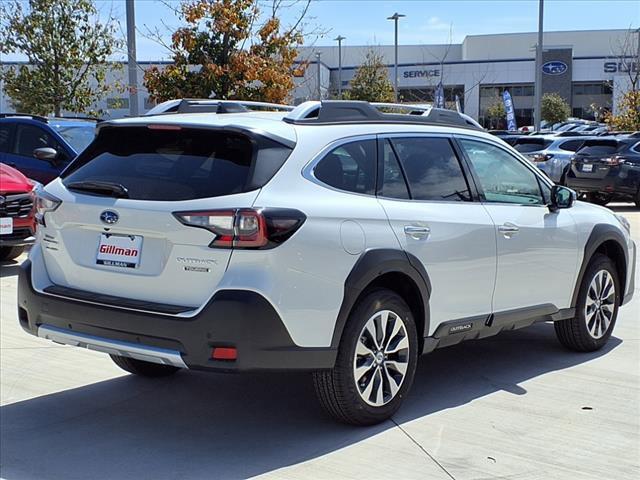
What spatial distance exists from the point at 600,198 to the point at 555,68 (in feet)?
196

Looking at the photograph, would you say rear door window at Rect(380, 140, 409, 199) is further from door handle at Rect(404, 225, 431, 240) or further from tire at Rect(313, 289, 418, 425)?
tire at Rect(313, 289, 418, 425)

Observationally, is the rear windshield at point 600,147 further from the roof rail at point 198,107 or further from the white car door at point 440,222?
the roof rail at point 198,107

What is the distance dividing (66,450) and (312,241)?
68.8 inches

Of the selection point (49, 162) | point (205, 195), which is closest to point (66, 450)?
point (205, 195)

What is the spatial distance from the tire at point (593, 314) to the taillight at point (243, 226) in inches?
118

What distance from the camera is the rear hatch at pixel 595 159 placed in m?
18.0

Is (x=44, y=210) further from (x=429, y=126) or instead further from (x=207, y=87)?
(x=207, y=87)

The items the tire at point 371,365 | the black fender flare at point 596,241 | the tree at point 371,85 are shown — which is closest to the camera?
the tire at point 371,365

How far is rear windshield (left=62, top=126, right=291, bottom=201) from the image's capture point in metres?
4.17

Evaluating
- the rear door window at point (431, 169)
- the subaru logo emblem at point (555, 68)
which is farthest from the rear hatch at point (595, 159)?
the subaru logo emblem at point (555, 68)

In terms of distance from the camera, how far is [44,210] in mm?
4730

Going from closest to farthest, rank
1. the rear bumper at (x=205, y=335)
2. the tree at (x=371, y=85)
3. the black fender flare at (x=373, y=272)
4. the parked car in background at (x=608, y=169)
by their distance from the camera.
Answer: the rear bumper at (x=205, y=335)
the black fender flare at (x=373, y=272)
the parked car in background at (x=608, y=169)
the tree at (x=371, y=85)

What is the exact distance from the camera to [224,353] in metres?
3.99

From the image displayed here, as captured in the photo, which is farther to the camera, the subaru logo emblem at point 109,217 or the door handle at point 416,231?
the door handle at point 416,231
